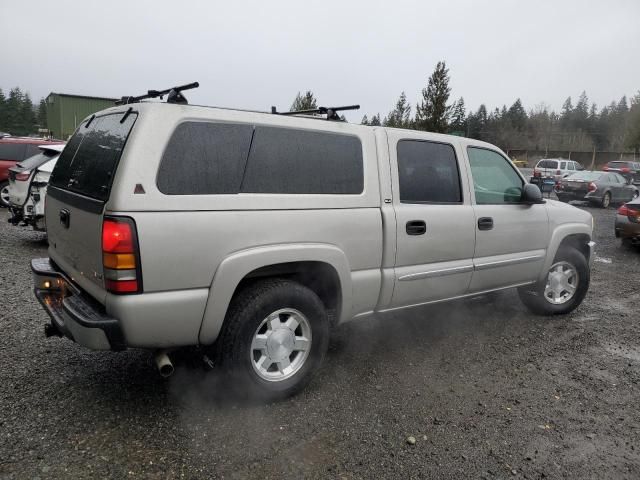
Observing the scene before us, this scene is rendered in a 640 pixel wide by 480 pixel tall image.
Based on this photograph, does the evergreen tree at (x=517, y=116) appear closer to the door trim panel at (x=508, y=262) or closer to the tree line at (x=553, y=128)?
the tree line at (x=553, y=128)

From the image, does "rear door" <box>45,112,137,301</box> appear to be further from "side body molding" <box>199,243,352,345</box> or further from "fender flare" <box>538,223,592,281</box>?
"fender flare" <box>538,223,592,281</box>

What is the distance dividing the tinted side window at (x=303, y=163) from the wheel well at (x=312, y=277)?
0.49m

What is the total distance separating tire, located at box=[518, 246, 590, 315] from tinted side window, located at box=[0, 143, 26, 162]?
11.8 m

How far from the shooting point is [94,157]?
9.77 feet

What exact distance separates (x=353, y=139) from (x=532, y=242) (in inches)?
90.1

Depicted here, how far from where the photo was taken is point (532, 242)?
15.0 feet

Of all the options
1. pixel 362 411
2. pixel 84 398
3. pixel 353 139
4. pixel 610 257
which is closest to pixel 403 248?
pixel 353 139

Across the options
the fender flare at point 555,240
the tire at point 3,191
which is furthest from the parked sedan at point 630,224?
the tire at point 3,191

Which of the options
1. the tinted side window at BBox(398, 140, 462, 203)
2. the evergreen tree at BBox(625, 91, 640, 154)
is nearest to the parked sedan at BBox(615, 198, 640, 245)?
the tinted side window at BBox(398, 140, 462, 203)

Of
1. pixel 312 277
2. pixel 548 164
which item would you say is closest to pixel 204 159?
pixel 312 277

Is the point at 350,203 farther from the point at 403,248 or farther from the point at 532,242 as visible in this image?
the point at 532,242

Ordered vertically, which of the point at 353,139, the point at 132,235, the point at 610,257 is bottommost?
the point at 610,257

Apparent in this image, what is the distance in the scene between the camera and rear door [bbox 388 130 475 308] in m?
3.59

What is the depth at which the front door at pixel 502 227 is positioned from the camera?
416 cm
